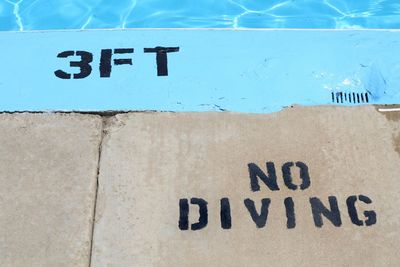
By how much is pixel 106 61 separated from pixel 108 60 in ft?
0.05

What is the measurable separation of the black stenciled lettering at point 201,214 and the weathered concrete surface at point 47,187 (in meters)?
0.53

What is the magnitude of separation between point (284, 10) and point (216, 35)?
3.63 ft

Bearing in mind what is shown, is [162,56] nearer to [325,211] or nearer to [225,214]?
Result: [225,214]

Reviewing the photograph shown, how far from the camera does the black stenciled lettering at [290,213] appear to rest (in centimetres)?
254

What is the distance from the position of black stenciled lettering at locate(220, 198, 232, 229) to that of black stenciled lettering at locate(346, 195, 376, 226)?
62 centimetres

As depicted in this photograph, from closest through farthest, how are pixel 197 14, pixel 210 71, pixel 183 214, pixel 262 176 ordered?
pixel 183 214 → pixel 262 176 → pixel 210 71 → pixel 197 14

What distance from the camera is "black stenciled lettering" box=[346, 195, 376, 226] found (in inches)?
101

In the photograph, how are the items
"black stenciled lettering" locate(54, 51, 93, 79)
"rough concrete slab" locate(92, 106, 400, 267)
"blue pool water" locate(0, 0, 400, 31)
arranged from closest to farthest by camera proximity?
1. "rough concrete slab" locate(92, 106, 400, 267)
2. "black stenciled lettering" locate(54, 51, 93, 79)
3. "blue pool water" locate(0, 0, 400, 31)

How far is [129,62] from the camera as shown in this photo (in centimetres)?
326

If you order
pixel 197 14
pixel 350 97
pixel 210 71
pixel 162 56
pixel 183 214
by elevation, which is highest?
pixel 197 14

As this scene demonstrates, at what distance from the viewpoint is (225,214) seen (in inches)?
101

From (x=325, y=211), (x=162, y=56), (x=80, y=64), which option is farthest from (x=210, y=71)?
(x=325, y=211)

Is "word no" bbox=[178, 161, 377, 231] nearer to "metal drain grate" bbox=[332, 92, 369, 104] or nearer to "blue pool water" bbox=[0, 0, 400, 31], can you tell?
"metal drain grate" bbox=[332, 92, 369, 104]

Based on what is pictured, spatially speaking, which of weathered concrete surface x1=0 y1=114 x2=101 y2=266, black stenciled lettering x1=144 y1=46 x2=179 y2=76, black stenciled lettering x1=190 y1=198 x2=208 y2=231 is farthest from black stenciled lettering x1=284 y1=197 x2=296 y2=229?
black stenciled lettering x1=144 y1=46 x2=179 y2=76
